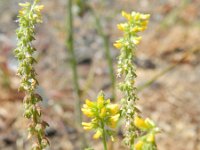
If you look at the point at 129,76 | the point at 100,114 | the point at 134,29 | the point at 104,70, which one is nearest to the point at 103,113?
the point at 100,114

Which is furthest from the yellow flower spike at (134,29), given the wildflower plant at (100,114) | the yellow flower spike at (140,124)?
the yellow flower spike at (140,124)

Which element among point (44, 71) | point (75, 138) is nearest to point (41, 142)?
point (75, 138)

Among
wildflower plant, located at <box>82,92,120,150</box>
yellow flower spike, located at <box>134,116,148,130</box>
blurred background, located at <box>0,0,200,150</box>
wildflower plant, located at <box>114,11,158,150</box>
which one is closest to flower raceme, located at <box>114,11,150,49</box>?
wildflower plant, located at <box>114,11,158,150</box>

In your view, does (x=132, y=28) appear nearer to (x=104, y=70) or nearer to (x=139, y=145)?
(x=139, y=145)

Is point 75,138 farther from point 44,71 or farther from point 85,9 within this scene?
point 85,9

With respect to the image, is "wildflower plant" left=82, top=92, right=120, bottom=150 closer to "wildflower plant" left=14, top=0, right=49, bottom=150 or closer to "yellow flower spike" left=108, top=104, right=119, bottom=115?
"yellow flower spike" left=108, top=104, right=119, bottom=115

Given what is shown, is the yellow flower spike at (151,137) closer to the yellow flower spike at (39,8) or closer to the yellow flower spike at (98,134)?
the yellow flower spike at (98,134)
